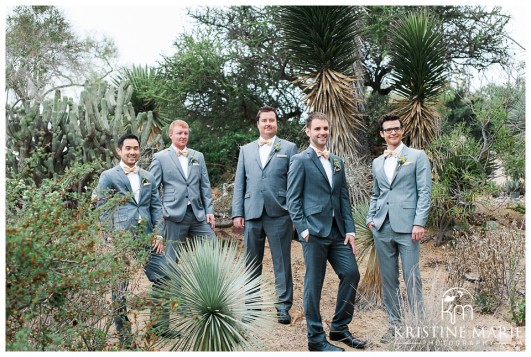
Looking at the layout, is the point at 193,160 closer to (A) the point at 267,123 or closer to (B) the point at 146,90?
(A) the point at 267,123

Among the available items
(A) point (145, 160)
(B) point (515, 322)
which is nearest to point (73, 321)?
(B) point (515, 322)

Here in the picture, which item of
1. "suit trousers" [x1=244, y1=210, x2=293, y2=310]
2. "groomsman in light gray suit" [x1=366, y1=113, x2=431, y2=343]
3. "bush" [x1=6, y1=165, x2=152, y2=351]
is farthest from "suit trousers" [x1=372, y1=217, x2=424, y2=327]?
"bush" [x1=6, y1=165, x2=152, y2=351]

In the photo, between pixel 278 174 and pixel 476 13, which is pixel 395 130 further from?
pixel 476 13

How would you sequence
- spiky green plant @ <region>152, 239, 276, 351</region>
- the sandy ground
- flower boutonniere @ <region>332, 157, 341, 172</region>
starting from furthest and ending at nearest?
flower boutonniere @ <region>332, 157, 341, 172</region> < the sandy ground < spiky green plant @ <region>152, 239, 276, 351</region>

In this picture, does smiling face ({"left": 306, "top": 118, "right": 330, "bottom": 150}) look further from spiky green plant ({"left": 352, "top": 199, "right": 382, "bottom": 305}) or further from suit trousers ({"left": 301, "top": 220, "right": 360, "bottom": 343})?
spiky green plant ({"left": 352, "top": 199, "right": 382, "bottom": 305})

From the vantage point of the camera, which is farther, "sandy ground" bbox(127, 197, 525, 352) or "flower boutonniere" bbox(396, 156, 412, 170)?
"flower boutonniere" bbox(396, 156, 412, 170)

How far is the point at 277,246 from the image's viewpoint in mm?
5996

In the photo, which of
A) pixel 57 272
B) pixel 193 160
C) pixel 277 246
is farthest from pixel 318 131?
pixel 57 272

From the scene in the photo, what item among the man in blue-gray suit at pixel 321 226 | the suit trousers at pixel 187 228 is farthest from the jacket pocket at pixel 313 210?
the suit trousers at pixel 187 228

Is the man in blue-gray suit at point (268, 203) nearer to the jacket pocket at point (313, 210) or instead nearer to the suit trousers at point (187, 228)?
the suit trousers at point (187, 228)

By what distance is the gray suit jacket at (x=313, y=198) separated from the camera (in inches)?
204

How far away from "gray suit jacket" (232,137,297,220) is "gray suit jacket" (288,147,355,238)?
75 centimetres

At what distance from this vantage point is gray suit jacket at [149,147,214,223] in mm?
6051

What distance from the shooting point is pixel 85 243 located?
14.6 feet
